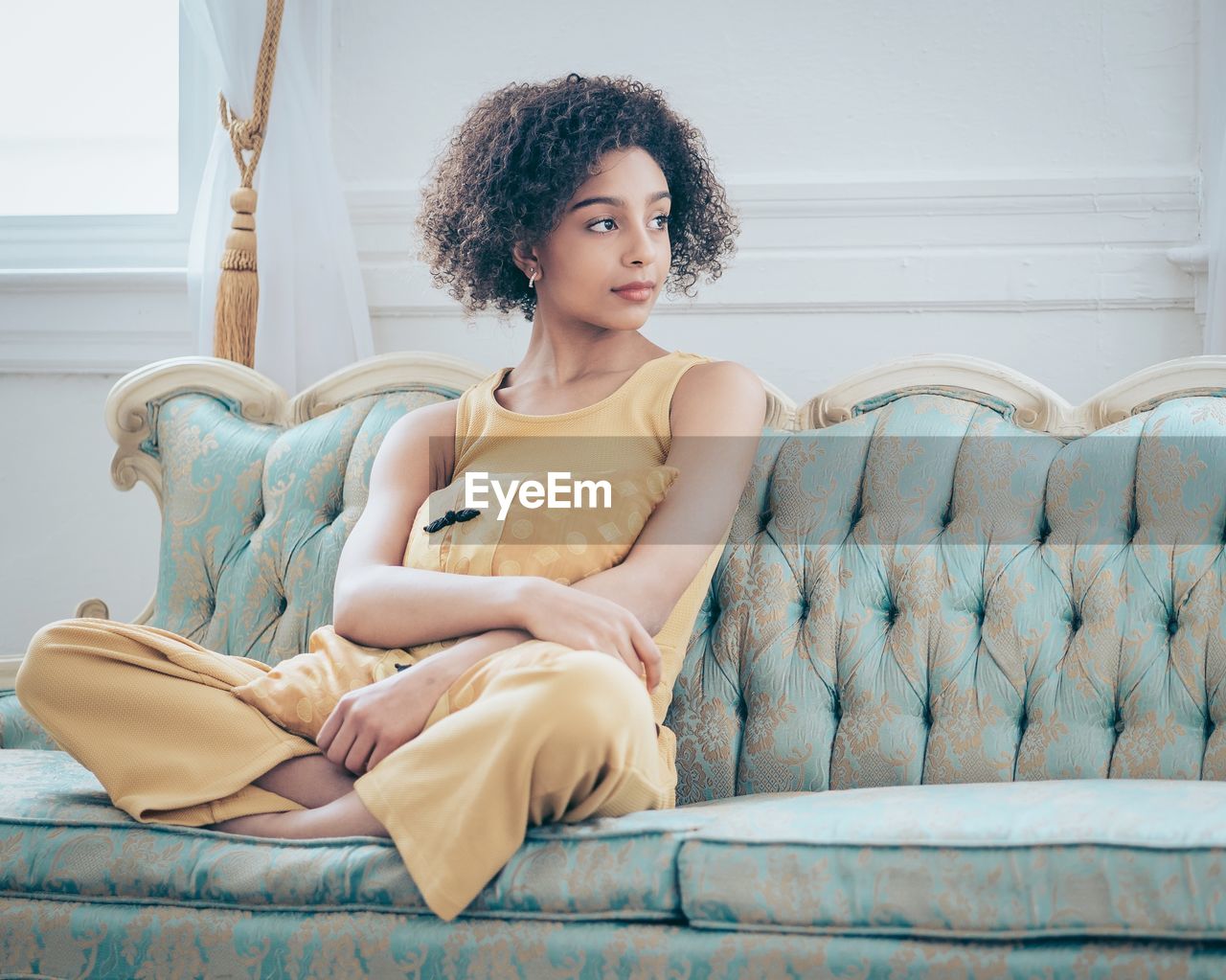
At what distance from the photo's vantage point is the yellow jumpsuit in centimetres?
106

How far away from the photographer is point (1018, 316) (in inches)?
83.7

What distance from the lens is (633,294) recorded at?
157cm

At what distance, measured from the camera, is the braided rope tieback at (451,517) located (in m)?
1.46

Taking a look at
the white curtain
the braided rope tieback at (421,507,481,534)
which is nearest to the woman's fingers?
the braided rope tieback at (421,507,481,534)

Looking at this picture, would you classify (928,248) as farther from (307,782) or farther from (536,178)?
(307,782)

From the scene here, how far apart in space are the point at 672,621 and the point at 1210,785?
583 millimetres

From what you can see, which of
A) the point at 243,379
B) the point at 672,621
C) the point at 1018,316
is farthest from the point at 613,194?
the point at 1018,316

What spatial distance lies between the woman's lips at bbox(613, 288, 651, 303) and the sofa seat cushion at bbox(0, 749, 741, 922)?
0.66m

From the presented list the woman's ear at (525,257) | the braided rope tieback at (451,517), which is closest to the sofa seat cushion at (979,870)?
the braided rope tieback at (451,517)

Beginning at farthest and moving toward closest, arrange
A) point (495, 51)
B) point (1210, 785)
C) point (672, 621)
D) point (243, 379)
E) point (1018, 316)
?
point (495, 51) → point (1018, 316) → point (243, 379) → point (672, 621) → point (1210, 785)

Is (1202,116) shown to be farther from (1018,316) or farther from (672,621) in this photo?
(672,621)

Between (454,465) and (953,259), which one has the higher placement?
(953,259)

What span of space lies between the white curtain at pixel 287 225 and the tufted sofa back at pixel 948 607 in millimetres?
530

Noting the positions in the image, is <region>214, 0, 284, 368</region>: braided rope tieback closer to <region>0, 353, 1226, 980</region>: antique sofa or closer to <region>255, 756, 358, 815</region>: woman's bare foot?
<region>0, 353, 1226, 980</region>: antique sofa
